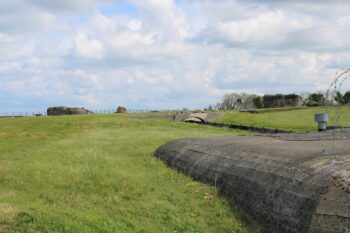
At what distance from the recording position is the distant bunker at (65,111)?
2633 inches

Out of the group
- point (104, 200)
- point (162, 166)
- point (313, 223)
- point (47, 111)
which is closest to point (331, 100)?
point (313, 223)

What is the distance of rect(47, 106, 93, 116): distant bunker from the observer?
6688cm

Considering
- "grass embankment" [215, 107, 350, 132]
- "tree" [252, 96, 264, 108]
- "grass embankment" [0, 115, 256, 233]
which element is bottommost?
"grass embankment" [0, 115, 256, 233]

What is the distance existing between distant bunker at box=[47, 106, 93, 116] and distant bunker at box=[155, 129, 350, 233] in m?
55.5

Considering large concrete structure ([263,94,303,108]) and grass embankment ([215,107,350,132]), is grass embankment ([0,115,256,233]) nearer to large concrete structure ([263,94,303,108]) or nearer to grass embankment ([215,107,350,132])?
grass embankment ([215,107,350,132])

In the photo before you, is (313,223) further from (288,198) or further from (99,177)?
(99,177)

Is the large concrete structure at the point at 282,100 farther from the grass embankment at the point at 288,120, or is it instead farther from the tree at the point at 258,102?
the grass embankment at the point at 288,120

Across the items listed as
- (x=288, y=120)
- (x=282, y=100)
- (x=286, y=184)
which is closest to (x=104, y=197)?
(x=286, y=184)

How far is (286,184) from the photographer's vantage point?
8.45 meters

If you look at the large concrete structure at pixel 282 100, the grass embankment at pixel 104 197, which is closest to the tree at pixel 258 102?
the large concrete structure at pixel 282 100

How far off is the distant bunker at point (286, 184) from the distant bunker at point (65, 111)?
5548 centimetres

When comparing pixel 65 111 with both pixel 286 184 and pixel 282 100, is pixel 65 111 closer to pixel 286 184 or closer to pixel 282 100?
pixel 282 100

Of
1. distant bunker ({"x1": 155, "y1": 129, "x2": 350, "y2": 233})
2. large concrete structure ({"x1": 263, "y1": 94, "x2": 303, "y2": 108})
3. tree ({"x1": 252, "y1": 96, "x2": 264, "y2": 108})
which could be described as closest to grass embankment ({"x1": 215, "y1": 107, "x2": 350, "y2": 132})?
distant bunker ({"x1": 155, "y1": 129, "x2": 350, "y2": 233})

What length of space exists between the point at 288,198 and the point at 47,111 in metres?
65.0
